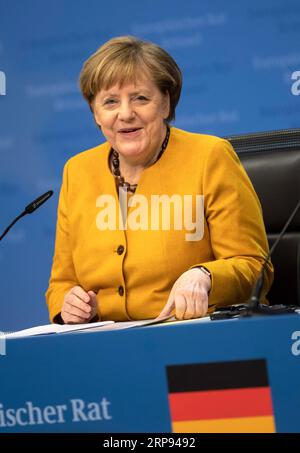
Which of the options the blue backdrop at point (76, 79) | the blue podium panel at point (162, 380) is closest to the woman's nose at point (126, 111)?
the blue podium panel at point (162, 380)

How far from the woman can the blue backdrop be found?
1317mm

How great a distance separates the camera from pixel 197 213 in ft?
6.15

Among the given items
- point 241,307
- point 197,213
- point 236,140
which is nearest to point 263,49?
point 236,140

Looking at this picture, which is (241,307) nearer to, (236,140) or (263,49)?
(236,140)

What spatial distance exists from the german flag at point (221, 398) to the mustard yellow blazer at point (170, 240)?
0.69 metres

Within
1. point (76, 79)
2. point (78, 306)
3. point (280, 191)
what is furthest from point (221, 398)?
point (76, 79)

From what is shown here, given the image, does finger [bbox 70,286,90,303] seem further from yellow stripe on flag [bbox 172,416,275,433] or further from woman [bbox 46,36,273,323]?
yellow stripe on flag [bbox 172,416,275,433]

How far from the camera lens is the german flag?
1.07 m

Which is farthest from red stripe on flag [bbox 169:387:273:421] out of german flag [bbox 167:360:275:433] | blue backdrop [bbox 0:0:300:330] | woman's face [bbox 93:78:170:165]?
blue backdrop [bbox 0:0:300:330]

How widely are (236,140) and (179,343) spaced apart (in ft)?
4.08

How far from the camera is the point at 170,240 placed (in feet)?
6.12

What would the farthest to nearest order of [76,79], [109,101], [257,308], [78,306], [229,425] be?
1. [76,79]
2. [109,101]
3. [78,306]
4. [257,308]
5. [229,425]

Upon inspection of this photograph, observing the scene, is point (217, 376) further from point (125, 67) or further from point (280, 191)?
point (280, 191)

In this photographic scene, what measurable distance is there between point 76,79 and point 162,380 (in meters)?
2.51
